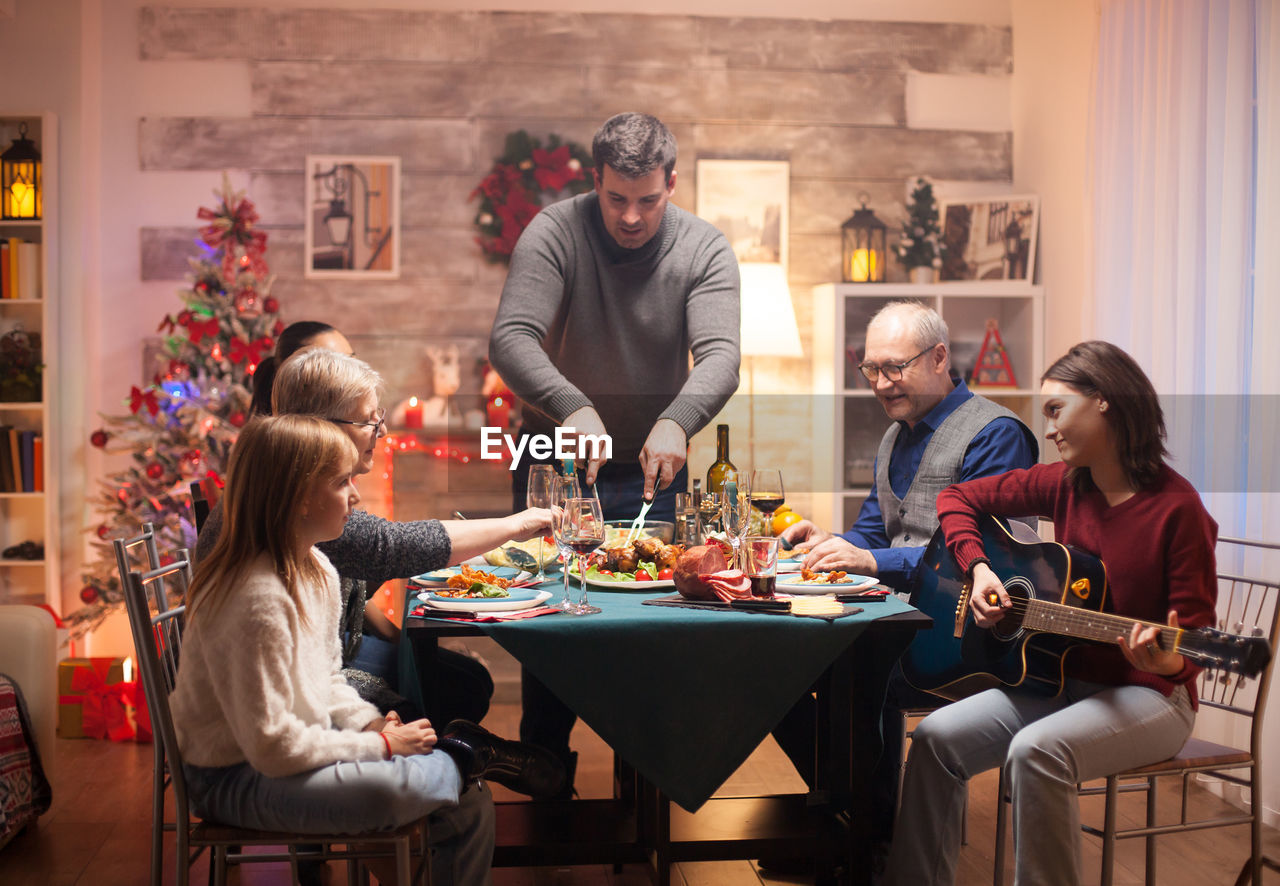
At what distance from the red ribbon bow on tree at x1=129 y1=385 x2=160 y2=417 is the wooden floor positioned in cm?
150

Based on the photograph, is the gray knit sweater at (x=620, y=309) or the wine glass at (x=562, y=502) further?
the gray knit sweater at (x=620, y=309)

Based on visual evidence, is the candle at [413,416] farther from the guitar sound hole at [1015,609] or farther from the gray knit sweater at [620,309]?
the guitar sound hole at [1015,609]

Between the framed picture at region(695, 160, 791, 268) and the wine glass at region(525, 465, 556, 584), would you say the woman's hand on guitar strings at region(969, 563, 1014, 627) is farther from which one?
the framed picture at region(695, 160, 791, 268)

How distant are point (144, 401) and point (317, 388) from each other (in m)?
2.65

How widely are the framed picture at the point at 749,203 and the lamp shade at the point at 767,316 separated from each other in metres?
0.27

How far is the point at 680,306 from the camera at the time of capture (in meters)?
3.09

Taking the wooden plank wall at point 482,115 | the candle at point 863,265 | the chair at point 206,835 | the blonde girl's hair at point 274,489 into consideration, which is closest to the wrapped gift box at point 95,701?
the wooden plank wall at point 482,115

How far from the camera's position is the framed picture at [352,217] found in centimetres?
469

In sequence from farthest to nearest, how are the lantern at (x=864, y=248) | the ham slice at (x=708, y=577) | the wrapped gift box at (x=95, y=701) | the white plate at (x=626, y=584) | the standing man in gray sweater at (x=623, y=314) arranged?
the lantern at (x=864, y=248) < the wrapped gift box at (x=95, y=701) < the standing man in gray sweater at (x=623, y=314) < the white plate at (x=626, y=584) < the ham slice at (x=708, y=577)

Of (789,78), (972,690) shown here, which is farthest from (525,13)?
(972,690)

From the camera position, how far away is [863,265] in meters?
4.77

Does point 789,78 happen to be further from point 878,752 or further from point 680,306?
point 878,752

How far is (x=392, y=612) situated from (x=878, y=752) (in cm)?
266
